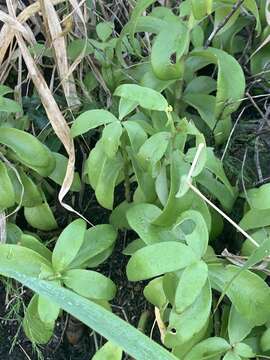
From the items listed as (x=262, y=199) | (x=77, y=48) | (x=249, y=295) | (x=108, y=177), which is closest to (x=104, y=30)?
(x=77, y=48)

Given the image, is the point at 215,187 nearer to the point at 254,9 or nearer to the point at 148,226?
the point at 148,226

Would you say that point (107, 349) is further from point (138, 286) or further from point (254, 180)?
point (254, 180)

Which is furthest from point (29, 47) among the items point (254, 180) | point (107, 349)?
point (107, 349)

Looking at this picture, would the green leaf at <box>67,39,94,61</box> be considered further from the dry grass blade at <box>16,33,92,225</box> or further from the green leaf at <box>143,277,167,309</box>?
the green leaf at <box>143,277,167,309</box>

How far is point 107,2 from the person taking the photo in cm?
130

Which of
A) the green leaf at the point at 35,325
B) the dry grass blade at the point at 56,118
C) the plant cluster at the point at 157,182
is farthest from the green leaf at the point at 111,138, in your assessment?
the green leaf at the point at 35,325

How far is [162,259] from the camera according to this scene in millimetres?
883

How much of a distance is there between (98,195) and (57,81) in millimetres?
301

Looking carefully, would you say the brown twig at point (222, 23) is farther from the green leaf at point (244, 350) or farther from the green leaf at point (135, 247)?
the green leaf at point (244, 350)

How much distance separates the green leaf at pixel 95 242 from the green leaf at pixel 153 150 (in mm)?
151

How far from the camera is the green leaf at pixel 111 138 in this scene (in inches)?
37.7

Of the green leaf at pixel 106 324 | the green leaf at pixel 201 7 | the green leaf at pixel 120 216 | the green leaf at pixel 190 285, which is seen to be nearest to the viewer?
the green leaf at pixel 106 324

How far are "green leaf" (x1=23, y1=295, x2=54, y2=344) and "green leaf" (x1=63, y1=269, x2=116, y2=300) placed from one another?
0.19ft

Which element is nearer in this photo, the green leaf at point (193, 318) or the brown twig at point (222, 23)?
the green leaf at point (193, 318)
